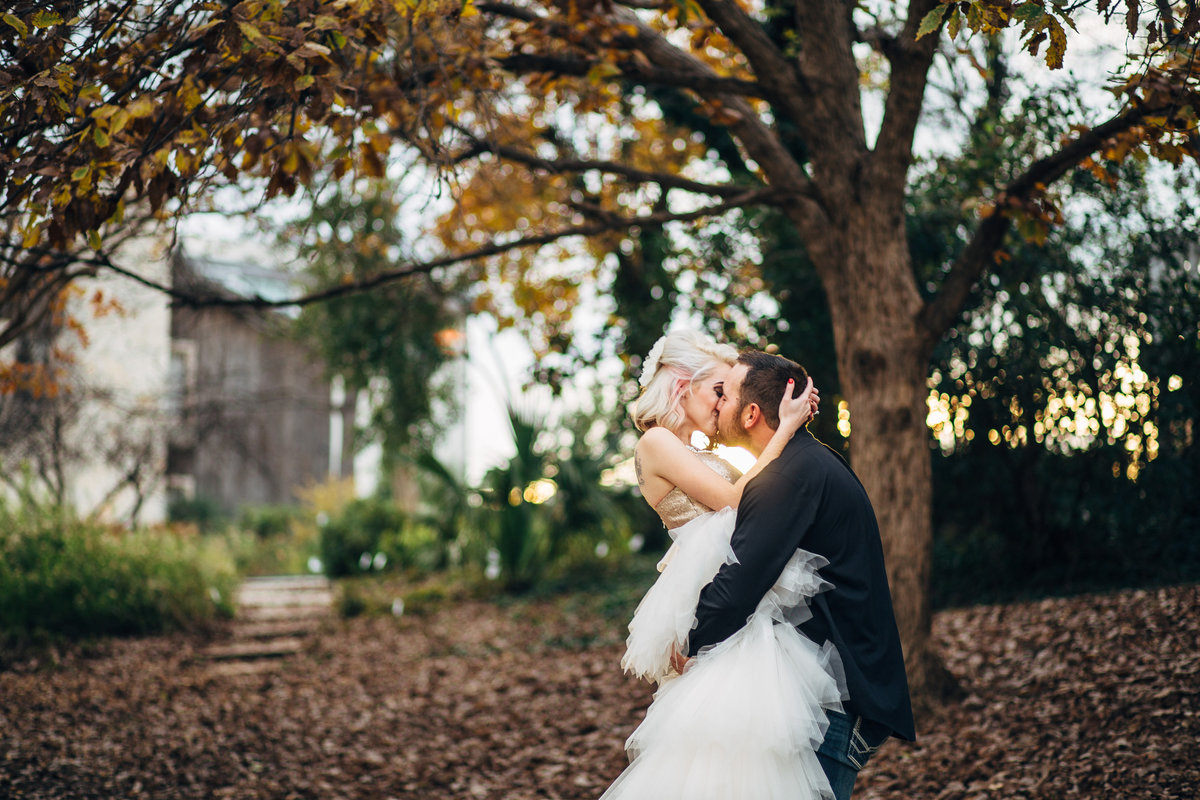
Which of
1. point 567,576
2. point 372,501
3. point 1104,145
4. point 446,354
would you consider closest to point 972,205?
point 1104,145

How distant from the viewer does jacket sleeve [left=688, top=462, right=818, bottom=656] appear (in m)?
2.56

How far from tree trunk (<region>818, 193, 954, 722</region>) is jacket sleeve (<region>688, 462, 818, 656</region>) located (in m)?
2.61

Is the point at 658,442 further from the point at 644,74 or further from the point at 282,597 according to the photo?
the point at 282,597

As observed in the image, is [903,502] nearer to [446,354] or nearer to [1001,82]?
[1001,82]

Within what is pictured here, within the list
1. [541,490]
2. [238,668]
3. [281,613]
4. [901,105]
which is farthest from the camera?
[541,490]

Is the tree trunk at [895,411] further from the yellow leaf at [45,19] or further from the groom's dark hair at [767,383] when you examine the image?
the yellow leaf at [45,19]

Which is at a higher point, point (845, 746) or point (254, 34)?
point (254, 34)

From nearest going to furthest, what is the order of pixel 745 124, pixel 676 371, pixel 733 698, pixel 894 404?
1. pixel 733 698
2. pixel 676 371
3. pixel 894 404
4. pixel 745 124

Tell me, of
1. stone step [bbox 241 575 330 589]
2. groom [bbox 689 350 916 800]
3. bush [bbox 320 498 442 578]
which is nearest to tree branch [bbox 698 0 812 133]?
groom [bbox 689 350 916 800]

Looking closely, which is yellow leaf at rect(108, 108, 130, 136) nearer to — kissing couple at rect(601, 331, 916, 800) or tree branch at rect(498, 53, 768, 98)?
kissing couple at rect(601, 331, 916, 800)

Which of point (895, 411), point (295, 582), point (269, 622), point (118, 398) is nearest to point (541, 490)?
point (269, 622)

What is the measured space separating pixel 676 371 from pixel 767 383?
41cm

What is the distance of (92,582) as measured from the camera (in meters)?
8.45

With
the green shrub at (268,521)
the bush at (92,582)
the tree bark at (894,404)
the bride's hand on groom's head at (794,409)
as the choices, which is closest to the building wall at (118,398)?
the bush at (92,582)
